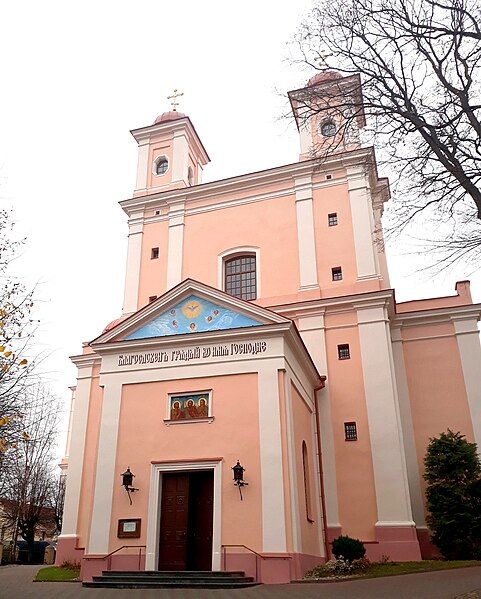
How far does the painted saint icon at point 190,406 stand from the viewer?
14977mm

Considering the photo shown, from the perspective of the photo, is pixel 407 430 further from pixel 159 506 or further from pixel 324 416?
pixel 159 506

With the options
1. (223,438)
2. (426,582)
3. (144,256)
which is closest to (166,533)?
(223,438)

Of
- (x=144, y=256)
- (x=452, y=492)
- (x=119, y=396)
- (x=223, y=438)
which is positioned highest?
(x=144, y=256)

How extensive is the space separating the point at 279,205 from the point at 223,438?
424 inches

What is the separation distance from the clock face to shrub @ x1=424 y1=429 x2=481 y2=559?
26.9 ft

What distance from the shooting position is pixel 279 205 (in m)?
22.4

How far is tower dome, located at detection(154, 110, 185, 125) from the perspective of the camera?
26.5 metres

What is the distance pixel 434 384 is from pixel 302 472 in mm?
6510

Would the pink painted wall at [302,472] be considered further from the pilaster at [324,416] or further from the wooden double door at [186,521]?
the wooden double door at [186,521]

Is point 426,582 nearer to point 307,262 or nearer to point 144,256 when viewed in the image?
point 307,262

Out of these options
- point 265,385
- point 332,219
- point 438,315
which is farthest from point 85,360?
point 438,315

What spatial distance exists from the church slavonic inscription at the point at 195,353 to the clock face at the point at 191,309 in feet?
3.20

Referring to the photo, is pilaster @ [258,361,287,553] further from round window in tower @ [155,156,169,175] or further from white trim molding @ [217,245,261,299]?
round window in tower @ [155,156,169,175]

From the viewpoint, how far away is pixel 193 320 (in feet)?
52.4
